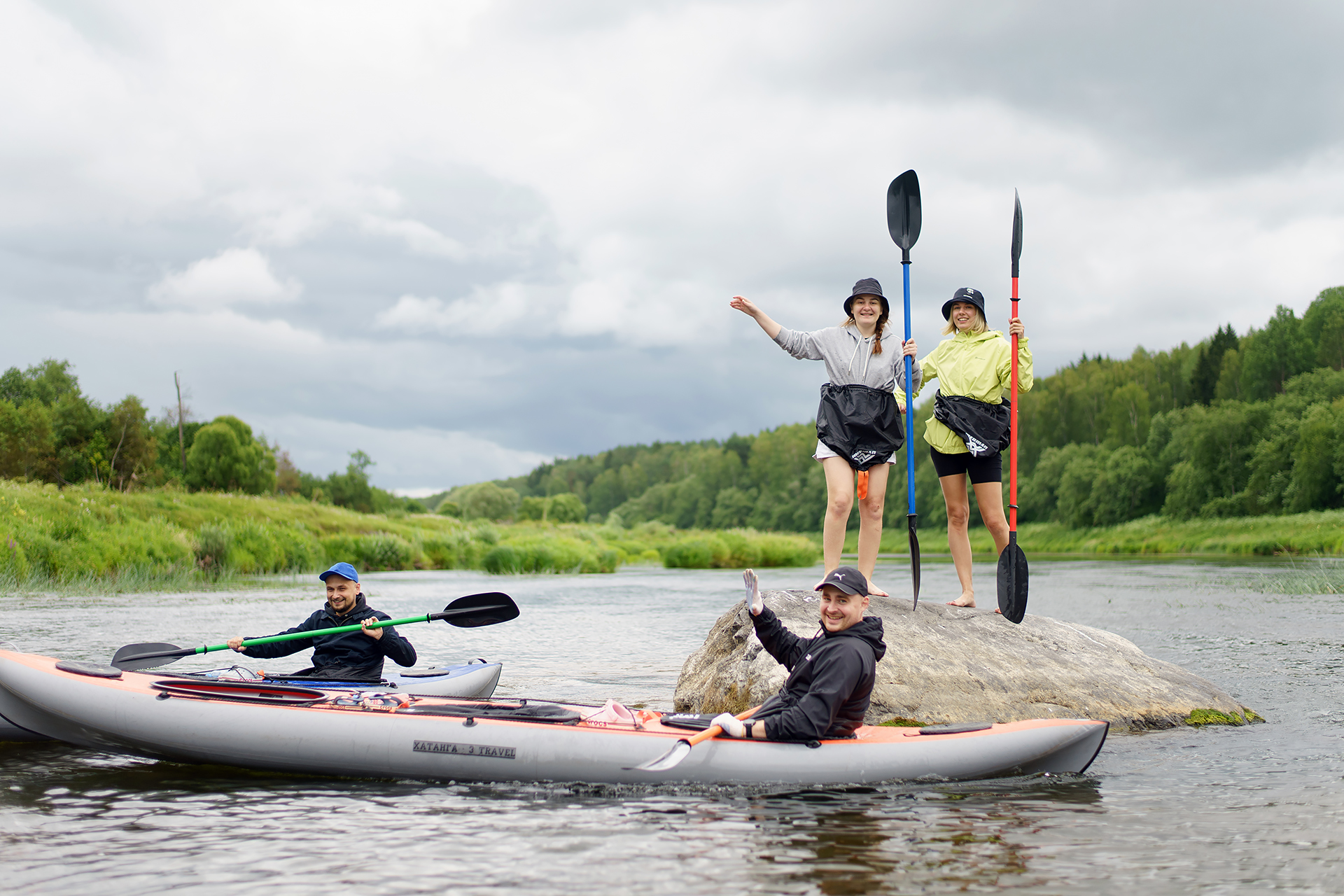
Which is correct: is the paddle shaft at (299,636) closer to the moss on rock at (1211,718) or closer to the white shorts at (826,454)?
the white shorts at (826,454)

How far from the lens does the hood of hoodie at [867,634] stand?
4.67 metres

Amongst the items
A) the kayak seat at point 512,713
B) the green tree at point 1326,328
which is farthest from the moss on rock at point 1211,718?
the green tree at point 1326,328

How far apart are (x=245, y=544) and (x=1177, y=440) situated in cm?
5167

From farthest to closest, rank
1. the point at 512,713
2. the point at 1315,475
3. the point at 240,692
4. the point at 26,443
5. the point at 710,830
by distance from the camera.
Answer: the point at 1315,475 < the point at 26,443 < the point at 240,692 < the point at 512,713 < the point at 710,830

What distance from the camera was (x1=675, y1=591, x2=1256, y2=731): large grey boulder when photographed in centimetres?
590

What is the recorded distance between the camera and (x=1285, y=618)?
1285cm

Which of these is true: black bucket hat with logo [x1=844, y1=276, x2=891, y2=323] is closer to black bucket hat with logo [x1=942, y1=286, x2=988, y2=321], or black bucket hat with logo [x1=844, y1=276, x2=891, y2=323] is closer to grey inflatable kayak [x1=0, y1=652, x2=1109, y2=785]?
black bucket hat with logo [x1=942, y1=286, x2=988, y2=321]

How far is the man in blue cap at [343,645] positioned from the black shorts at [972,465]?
356 centimetres

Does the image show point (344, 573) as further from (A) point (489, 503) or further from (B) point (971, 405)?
(A) point (489, 503)

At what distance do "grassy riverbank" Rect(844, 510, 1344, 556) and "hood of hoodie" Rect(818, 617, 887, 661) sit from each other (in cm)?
2873

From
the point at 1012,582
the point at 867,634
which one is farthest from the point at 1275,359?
the point at 867,634

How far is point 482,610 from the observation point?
6.50m

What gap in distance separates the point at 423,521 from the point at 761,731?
37.3 metres

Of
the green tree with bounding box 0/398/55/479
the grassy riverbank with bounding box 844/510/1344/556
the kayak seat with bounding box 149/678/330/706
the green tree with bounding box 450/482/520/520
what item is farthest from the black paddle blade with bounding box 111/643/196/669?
the green tree with bounding box 450/482/520/520
